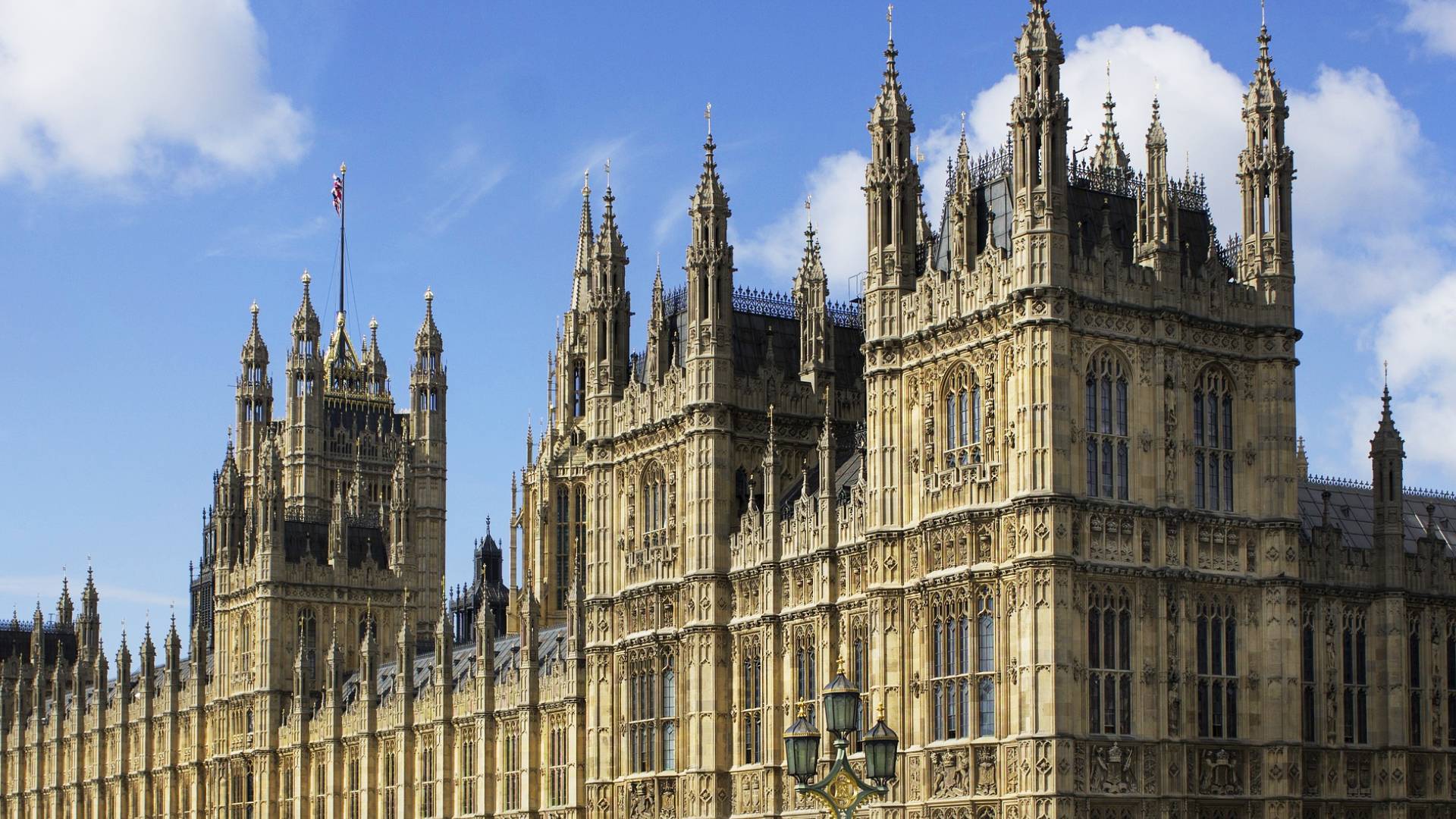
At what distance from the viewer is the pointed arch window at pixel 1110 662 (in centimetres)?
6247

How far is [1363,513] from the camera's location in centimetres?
7538

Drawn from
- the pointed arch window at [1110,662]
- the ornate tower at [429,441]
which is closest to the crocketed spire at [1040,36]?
the pointed arch window at [1110,662]

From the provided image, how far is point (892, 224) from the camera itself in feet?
229

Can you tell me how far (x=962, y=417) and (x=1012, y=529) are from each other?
4.14 meters

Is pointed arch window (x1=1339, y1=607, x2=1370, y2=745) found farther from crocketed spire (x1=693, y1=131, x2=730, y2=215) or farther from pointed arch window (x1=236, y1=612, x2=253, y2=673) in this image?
pointed arch window (x1=236, y1=612, x2=253, y2=673)

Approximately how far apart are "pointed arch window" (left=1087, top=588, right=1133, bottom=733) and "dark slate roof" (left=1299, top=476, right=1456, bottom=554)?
985 centimetres

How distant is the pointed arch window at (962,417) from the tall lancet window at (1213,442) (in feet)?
19.0

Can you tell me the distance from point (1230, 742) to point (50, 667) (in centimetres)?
11318

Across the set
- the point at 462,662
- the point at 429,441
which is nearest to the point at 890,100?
the point at 462,662

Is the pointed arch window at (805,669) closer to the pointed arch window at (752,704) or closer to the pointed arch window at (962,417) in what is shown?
the pointed arch window at (752,704)

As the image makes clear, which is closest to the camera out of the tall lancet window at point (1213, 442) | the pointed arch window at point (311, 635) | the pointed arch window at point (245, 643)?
the tall lancet window at point (1213, 442)

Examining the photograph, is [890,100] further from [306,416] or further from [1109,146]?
[306,416]

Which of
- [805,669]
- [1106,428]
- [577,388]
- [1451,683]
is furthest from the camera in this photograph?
[577,388]

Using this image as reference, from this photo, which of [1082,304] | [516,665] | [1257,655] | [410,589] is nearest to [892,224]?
[1082,304]
